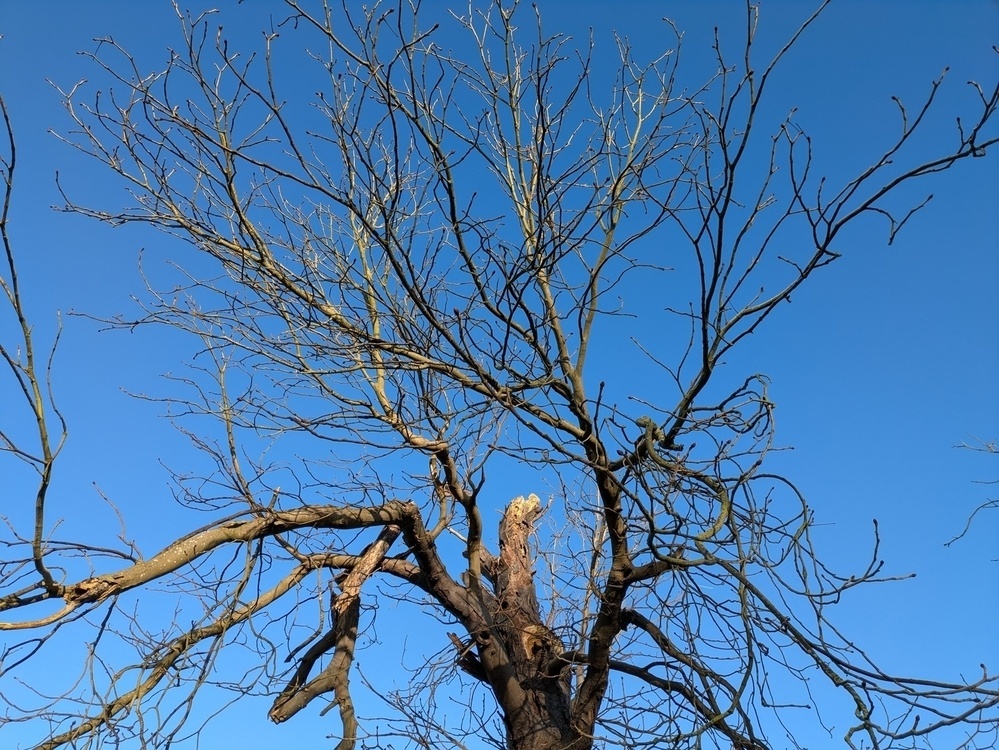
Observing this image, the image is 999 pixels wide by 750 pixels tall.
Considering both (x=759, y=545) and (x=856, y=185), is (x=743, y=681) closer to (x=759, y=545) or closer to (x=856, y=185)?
(x=759, y=545)

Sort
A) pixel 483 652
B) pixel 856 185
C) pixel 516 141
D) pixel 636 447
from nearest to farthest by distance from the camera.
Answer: pixel 856 185, pixel 636 447, pixel 516 141, pixel 483 652

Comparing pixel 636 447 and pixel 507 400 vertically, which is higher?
pixel 507 400

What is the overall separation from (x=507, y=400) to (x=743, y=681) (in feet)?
4.88

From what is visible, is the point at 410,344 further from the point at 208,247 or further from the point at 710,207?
the point at 710,207

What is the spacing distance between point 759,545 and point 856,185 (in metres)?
1.36

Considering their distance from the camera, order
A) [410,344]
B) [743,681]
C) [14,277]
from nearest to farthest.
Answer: [14,277] → [743,681] → [410,344]

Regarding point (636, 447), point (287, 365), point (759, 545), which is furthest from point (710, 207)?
point (287, 365)

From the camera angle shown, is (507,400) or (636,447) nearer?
(636,447)

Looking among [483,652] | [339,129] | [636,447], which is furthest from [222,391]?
[636,447]

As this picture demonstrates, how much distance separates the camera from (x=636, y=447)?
3508mm

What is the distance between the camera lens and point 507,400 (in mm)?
3809

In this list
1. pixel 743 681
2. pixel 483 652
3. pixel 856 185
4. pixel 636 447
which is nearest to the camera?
pixel 856 185

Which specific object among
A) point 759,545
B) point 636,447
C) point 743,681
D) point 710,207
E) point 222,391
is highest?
point 222,391

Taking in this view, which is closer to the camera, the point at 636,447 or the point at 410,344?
the point at 636,447
